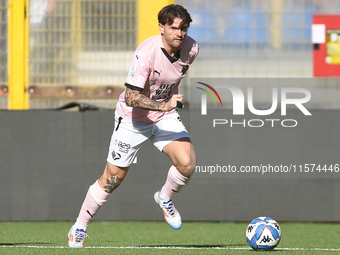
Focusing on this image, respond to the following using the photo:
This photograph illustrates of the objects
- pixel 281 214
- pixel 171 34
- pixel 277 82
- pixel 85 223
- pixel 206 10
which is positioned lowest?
pixel 281 214

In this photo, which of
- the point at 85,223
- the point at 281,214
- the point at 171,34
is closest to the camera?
the point at 171,34

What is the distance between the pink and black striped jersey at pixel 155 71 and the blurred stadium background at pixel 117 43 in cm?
249

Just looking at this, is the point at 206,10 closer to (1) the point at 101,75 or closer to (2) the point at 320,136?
(1) the point at 101,75

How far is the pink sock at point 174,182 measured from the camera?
5312mm

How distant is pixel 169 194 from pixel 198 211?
7.32ft

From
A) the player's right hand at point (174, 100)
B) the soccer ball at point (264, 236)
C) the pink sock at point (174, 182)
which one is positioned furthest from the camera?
the pink sock at point (174, 182)

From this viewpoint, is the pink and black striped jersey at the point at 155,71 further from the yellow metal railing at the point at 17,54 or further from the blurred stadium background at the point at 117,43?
the yellow metal railing at the point at 17,54

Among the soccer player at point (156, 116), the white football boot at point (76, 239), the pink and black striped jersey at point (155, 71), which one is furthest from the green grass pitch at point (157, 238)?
the pink and black striped jersey at point (155, 71)

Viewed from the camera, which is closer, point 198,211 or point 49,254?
point 49,254

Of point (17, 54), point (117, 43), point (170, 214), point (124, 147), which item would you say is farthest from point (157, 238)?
point (17, 54)

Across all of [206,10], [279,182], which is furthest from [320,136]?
[206,10]

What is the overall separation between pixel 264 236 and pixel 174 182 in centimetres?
97

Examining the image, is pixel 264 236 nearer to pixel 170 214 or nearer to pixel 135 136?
pixel 170 214

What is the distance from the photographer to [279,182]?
7.56 meters
